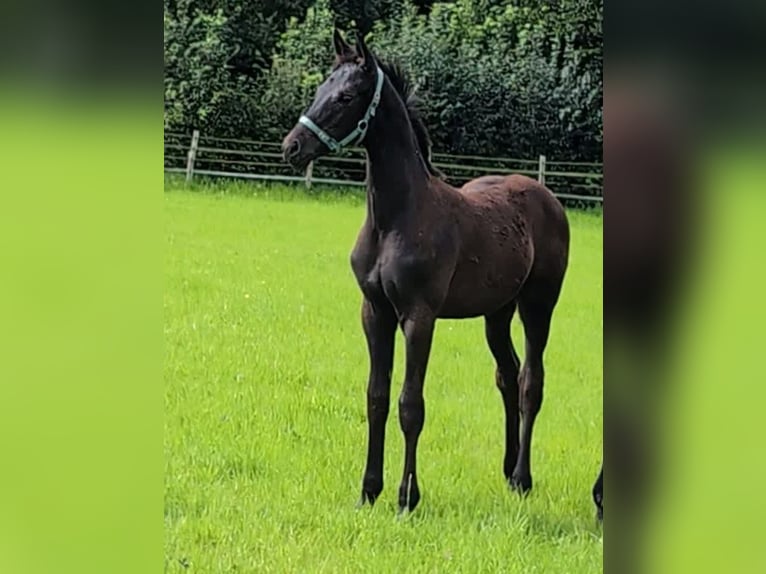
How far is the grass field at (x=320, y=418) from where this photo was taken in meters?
1.70

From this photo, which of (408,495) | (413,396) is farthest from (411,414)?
→ (408,495)

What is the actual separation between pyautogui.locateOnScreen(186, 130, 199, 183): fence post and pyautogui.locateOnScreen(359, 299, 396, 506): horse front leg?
1.52 feet

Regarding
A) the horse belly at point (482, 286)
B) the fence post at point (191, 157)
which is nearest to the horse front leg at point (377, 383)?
the horse belly at point (482, 286)

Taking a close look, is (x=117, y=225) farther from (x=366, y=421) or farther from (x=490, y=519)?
(x=490, y=519)

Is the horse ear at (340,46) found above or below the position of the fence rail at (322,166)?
above

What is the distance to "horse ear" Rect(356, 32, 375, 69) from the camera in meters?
1.69

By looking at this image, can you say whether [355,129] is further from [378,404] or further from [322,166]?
[378,404]

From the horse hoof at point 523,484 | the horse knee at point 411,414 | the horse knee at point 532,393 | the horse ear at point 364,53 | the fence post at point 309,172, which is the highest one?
the horse ear at point 364,53

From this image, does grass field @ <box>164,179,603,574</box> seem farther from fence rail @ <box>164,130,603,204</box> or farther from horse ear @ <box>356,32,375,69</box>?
horse ear @ <box>356,32,375,69</box>

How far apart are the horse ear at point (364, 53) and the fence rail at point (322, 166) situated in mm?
190

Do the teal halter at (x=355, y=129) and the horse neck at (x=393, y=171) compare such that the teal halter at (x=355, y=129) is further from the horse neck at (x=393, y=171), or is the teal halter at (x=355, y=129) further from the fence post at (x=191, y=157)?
the fence post at (x=191, y=157)

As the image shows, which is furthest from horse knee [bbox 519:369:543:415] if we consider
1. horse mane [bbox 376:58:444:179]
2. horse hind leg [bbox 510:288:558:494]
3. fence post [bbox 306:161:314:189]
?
fence post [bbox 306:161:314:189]

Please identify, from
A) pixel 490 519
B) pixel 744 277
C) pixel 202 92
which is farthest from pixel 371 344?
pixel 744 277

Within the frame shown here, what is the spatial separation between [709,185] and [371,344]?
0.90 meters
